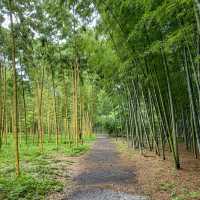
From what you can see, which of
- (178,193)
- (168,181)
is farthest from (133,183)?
(178,193)

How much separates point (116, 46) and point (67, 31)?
138 inches

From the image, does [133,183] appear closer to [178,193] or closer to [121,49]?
[178,193]

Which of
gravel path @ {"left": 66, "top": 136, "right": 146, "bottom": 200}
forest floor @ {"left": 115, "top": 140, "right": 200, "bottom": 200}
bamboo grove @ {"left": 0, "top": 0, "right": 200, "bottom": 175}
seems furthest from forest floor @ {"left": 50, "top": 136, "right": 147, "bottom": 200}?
bamboo grove @ {"left": 0, "top": 0, "right": 200, "bottom": 175}

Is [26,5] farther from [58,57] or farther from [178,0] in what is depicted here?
[58,57]

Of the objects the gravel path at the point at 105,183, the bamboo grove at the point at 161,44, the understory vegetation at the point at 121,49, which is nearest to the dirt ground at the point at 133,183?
the gravel path at the point at 105,183

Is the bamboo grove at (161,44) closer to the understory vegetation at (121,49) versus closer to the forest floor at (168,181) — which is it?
the understory vegetation at (121,49)

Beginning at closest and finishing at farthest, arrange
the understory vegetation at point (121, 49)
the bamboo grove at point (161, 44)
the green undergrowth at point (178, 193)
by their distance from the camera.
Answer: the green undergrowth at point (178, 193)
the bamboo grove at point (161, 44)
the understory vegetation at point (121, 49)

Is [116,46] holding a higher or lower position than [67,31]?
lower

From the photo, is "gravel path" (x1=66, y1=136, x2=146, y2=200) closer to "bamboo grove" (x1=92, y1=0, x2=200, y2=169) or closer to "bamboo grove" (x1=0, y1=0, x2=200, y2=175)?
"bamboo grove" (x1=0, y1=0, x2=200, y2=175)

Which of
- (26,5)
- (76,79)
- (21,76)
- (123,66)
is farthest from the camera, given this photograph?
(76,79)

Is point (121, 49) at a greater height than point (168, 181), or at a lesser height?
greater

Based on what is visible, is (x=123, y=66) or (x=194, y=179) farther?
(x=123, y=66)

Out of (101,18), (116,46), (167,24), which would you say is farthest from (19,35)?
(167,24)

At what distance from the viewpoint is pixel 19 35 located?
Result: 633cm
